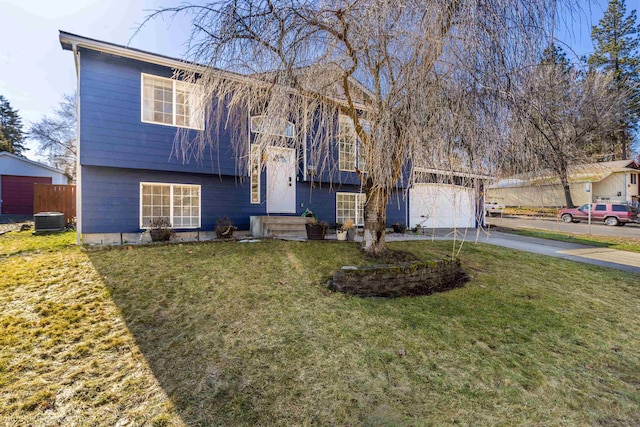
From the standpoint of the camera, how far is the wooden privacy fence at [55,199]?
11.3 m

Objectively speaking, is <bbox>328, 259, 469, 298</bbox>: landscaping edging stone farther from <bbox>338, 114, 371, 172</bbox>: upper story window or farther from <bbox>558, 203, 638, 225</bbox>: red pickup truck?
<bbox>558, 203, 638, 225</bbox>: red pickup truck

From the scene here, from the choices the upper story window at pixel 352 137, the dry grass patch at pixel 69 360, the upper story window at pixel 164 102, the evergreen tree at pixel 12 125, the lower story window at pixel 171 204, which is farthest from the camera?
the evergreen tree at pixel 12 125

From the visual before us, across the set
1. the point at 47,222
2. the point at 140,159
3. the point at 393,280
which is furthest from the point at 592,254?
the point at 47,222

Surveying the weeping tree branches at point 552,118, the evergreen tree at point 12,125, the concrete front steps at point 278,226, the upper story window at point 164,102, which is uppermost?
the evergreen tree at point 12,125

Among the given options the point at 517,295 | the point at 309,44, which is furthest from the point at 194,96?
the point at 517,295

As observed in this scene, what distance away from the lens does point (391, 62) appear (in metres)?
4.33

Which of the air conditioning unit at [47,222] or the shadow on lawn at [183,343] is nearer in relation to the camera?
the shadow on lawn at [183,343]

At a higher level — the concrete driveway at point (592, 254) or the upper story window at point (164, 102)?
the upper story window at point (164, 102)

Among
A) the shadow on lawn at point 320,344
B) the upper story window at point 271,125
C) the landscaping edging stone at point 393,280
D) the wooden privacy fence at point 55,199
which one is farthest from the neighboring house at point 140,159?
the wooden privacy fence at point 55,199

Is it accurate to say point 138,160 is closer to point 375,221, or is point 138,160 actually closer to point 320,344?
point 375,221

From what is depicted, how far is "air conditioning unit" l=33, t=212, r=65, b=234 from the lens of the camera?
9530 mm

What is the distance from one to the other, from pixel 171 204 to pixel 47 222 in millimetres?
4967

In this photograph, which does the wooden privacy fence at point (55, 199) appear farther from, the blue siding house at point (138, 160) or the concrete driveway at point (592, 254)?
the concrete driveway at point (592, 254)

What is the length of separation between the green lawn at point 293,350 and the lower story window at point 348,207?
629cm
